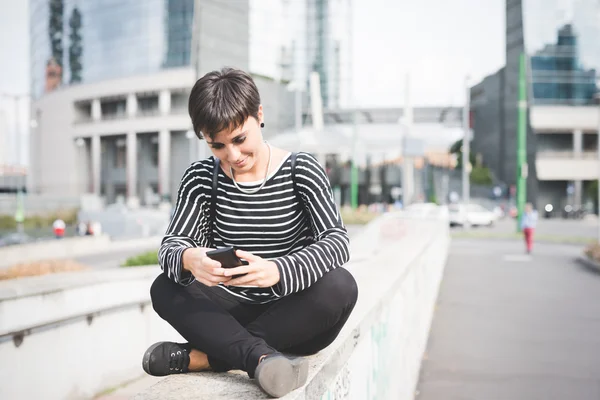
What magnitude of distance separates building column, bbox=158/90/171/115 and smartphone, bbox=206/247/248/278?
2226 inches

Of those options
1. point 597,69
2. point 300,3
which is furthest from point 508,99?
point 300,3

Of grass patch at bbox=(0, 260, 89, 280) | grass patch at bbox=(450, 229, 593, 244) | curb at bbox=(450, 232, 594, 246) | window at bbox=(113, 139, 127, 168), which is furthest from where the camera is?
window at bbox=(113, 139, 127, 168)

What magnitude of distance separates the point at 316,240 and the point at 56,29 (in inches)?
2855

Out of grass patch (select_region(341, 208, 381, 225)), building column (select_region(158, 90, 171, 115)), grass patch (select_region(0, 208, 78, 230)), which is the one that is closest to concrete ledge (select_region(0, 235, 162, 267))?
grass patch (select_region(341, 208, 381, 225))

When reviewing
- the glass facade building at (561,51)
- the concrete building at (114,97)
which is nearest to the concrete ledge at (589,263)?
the glass facade building at (561,51)

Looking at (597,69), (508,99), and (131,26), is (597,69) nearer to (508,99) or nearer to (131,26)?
(508,99)

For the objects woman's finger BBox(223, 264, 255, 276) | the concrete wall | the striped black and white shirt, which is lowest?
the concrete wall

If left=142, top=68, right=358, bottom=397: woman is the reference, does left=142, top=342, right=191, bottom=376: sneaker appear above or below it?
below

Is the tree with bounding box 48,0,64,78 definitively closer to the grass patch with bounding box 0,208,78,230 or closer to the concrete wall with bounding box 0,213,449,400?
the grass patch with bounding box 0,208,78,230

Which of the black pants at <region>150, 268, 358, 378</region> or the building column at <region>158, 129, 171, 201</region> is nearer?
the black pants at <region>150, 268, 358, 378</region>

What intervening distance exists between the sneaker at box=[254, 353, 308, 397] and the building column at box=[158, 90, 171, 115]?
187ft

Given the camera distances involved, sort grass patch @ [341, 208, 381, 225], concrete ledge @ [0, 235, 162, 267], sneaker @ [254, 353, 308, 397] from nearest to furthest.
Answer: sneaker @ [254, 353, 308, 397], concrete ledge @ [0, 235, 162, 267], grass patch @ [341, 208, 381, 225]

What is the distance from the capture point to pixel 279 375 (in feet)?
5.65

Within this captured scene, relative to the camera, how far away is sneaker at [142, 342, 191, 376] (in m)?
2.09
